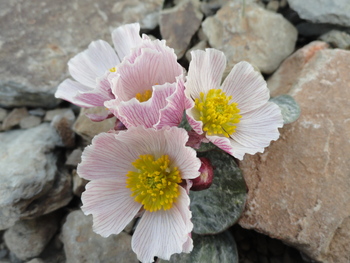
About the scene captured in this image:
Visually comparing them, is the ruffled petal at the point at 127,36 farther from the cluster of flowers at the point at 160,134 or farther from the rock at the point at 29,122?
the rock at the point at 29,122

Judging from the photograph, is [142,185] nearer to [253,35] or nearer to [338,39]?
[253,35]

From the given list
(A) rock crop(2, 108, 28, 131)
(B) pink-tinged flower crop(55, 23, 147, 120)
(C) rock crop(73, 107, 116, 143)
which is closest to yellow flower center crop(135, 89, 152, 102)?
(B) pink-tinged flower crop(55, 23, 147, 120)

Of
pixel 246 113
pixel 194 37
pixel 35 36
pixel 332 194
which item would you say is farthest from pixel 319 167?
pixel 35 36

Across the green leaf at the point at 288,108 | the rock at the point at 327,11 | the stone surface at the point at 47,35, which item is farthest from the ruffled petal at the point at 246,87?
the stone surface at the point at 47,35

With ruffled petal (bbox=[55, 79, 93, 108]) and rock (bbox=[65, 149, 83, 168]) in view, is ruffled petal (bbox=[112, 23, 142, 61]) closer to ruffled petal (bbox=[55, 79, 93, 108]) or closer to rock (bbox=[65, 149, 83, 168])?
ruffled petal (bbox=[55, 79, 93, 108])

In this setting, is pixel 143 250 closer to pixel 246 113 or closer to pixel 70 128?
pixel 246 113

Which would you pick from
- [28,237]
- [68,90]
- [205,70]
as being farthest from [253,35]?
[28,237]
